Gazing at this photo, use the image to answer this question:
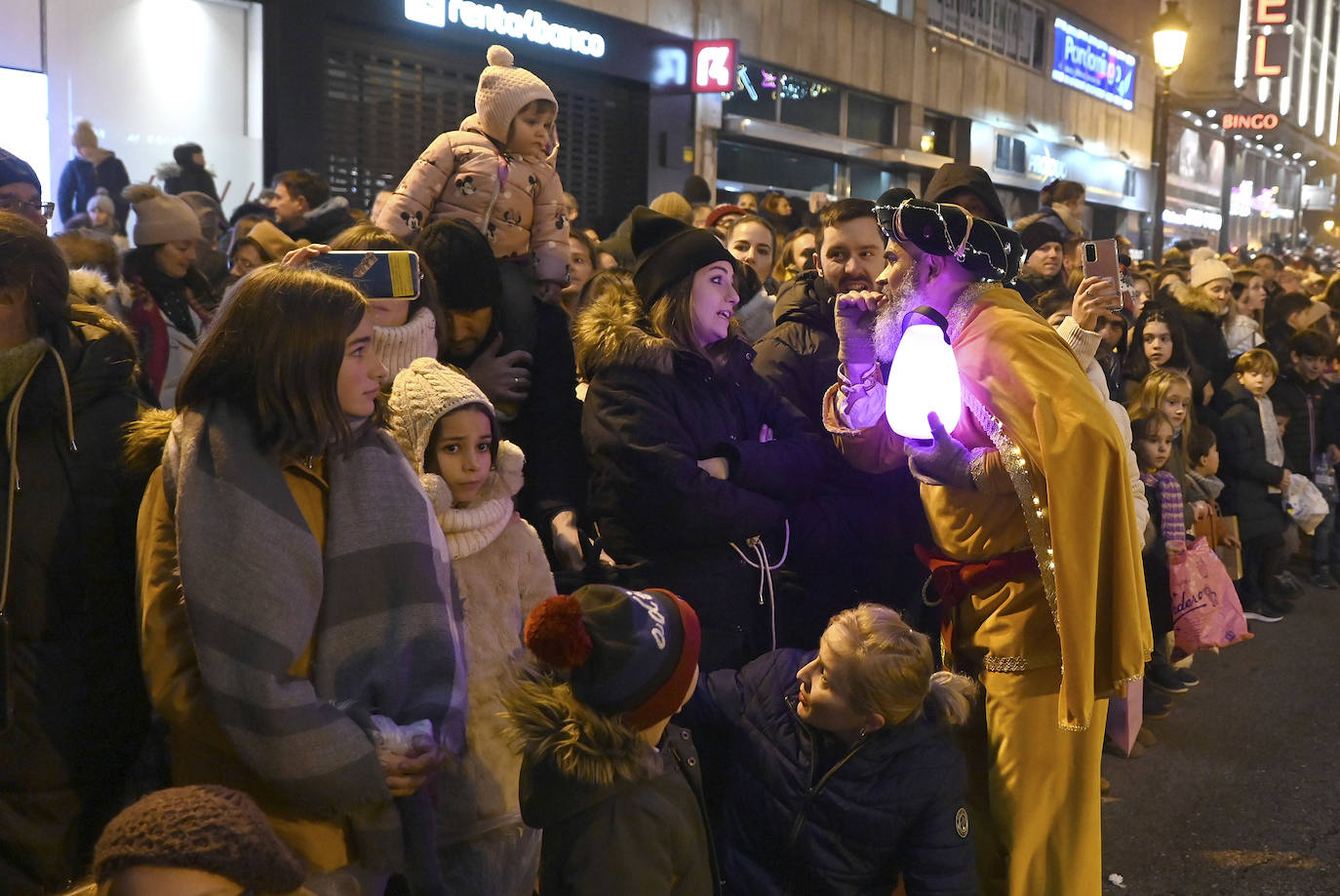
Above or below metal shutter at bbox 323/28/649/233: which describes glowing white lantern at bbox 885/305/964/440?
below

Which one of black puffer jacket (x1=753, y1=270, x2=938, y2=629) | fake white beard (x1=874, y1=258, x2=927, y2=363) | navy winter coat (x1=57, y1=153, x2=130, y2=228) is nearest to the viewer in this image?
fake white beard (x1=874, y1=258, x2=927, y2=363)

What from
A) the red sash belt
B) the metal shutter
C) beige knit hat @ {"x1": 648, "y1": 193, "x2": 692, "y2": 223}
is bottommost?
the red sash belt

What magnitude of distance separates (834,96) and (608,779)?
62.1 ft

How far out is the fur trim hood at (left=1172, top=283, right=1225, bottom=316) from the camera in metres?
9.31

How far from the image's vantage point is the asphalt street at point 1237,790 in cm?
479

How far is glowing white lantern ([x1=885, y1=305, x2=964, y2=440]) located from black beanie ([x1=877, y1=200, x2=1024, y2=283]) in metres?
0.24

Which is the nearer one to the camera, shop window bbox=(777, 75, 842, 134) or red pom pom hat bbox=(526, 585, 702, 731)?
red pom pom hat bbox=(526, 585, 702, 731)

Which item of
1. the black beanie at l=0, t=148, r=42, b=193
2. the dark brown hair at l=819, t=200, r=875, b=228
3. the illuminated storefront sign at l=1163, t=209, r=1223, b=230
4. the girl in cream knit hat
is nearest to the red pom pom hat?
the girl in cream knit hat

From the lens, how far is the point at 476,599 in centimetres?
337

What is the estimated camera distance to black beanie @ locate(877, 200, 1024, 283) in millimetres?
3629

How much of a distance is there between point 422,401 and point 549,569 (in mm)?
602

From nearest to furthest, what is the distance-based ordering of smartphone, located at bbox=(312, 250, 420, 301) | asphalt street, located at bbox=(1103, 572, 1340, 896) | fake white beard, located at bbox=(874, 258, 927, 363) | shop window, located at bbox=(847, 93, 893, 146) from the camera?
smartphone, located at bbox=(312, 250, 420, 301) < fake white beard, located at bbox=(874, 258, 927, 363) < asphalt street, located at bbox=(1103, 572, 1340, 896) < shop window, located at bbox=(847, 93, 893, 146)

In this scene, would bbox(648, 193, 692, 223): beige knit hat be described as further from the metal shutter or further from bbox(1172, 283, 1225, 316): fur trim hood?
the metal shutter

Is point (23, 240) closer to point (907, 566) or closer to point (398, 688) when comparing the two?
point (398, 688)
